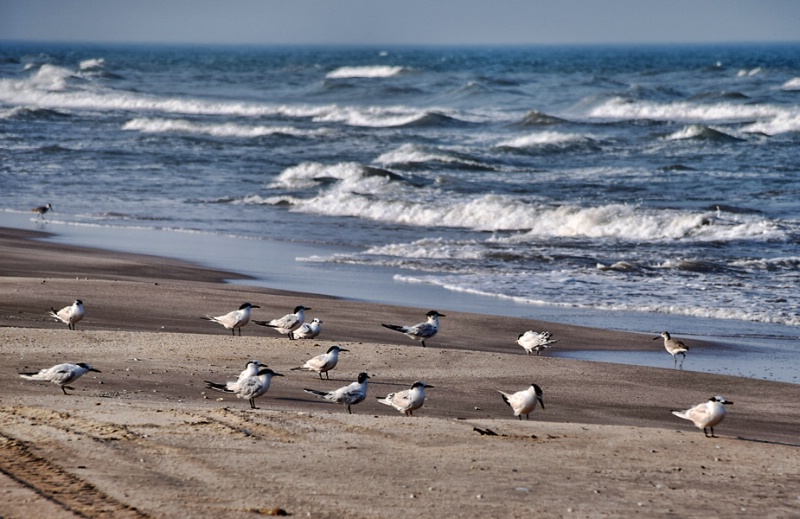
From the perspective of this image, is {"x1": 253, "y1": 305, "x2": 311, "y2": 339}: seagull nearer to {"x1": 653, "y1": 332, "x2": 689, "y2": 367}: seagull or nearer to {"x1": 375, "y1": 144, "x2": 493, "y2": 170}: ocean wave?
{"x1": 653, "y1": 332, "x2": 689, "y2": 367}: seagull

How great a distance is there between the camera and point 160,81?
83.3 metres

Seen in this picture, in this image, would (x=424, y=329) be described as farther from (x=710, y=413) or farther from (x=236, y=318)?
(x=710, y=413)

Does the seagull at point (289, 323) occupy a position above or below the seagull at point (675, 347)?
above

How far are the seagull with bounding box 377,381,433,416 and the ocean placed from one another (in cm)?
579

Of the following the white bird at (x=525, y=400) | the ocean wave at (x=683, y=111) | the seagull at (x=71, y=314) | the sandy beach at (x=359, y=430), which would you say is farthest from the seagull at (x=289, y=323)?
the ocean wave at (x=683, y=111)

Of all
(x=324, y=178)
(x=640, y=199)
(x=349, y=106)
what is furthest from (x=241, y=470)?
(x=349, y=106)

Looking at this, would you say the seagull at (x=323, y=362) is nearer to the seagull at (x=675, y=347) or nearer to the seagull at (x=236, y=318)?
the seagull at (x=236, y=318)

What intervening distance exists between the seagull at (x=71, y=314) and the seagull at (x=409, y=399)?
3.85 m

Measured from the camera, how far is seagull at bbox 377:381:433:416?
877 cm

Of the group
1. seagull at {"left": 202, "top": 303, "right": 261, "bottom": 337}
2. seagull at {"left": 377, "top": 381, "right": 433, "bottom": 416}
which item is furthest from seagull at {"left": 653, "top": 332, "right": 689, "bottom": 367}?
seagull at {"left": 202, "top": 303, "right": 261, "bottom": 337}

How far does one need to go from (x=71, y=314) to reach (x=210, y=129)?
35.4 meters

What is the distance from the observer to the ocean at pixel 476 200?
16250 millimetres

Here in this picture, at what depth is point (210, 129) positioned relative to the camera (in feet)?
150

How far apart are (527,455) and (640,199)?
1967 centimetres
